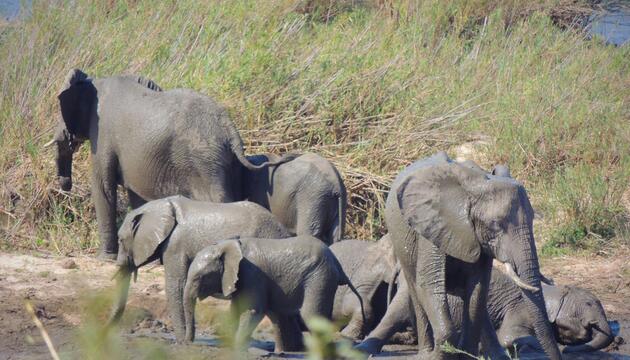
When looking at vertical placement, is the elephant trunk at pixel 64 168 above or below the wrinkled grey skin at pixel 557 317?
above

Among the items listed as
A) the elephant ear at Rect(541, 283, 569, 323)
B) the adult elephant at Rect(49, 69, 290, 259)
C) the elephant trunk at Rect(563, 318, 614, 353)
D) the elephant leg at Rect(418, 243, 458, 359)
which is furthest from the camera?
the adult elephant at Rect(49, 69, 290, 259)

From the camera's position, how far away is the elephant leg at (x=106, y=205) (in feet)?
29.3

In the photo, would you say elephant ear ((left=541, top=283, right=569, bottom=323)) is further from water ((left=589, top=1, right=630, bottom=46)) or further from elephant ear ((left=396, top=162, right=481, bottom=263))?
water ((left=589, top=1, right=630, bottom=46))

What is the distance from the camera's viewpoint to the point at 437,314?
21.6 ft

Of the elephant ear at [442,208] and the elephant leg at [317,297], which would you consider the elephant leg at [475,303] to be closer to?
the elephant ear at [442,208]

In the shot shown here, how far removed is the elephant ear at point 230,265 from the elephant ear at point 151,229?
0.61m

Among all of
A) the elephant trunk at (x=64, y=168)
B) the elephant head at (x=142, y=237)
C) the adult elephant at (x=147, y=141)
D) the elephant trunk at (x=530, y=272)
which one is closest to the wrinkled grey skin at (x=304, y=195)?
the adult elephant at (x=147, y=141)

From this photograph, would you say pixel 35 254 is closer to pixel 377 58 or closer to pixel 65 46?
pixel 65 46

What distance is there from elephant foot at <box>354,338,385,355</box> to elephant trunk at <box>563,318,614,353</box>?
3.90 ft

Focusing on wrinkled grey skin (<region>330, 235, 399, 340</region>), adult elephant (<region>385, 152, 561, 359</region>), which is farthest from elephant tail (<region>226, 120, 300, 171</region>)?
adult elephant (<region>385, 152, 561, 359</region>)

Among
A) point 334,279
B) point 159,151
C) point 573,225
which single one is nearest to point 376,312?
point 334,279

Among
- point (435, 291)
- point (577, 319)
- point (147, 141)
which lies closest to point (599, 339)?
point (577, 319)

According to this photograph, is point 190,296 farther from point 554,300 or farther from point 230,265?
point 554,300

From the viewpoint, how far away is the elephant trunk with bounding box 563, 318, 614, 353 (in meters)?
7.78
